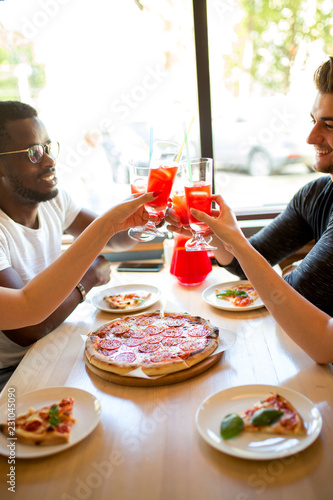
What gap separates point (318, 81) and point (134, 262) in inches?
52.9

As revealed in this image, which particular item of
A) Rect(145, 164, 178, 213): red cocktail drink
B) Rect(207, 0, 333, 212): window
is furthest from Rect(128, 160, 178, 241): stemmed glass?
Rect(207, 0, 333, 212): window

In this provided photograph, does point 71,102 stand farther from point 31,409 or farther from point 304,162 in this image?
point 31,409

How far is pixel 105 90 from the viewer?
3.32 meters

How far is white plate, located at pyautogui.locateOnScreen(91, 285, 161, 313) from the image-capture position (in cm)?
191

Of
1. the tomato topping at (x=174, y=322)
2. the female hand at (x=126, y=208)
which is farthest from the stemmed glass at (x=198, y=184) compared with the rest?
the tomato topping at (x=174, y=322)

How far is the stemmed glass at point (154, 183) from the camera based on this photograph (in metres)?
1.64

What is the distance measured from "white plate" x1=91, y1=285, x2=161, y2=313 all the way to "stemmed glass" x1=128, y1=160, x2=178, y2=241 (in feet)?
0.96

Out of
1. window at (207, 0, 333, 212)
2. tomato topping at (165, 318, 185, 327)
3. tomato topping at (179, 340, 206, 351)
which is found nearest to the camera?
tomato topping at (179, 340, 206, 351)

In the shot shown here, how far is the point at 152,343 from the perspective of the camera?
1.55 m

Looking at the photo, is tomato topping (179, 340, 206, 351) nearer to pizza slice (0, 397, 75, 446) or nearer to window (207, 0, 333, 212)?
pizza slice (0, 397, 75, 446)

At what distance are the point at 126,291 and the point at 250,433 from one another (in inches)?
43.7

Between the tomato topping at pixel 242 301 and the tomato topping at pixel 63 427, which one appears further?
the tomato topping at pixel 242 301

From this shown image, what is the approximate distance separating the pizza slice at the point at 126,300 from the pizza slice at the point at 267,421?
0.85m

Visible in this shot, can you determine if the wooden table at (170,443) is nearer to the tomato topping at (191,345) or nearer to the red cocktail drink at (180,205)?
the tomato topping at (191,345)
